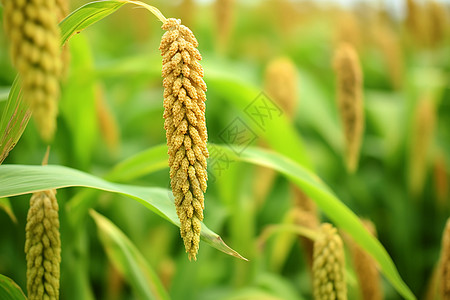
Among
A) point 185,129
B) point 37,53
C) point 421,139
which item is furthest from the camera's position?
point 421,139

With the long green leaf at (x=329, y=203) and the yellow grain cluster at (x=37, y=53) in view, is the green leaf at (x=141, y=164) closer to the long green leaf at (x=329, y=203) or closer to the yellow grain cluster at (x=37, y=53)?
the long green leaf at (x=329, y=203)

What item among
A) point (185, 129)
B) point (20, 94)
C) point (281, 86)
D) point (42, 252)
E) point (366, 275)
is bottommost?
point (366, 275)

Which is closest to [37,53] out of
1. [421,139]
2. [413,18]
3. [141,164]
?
[141,164]

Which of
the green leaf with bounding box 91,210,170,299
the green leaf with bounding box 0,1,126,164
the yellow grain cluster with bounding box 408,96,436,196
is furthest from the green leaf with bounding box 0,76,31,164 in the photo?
the yellow grain cluster with bounding box 408,96,436,196

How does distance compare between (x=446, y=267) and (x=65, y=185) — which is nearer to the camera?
(x=65, y=185)

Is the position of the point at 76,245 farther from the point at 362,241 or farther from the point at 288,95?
the point at 288,95

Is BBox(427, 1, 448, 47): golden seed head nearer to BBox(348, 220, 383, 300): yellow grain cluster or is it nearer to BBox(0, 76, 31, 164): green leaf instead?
BBox(348, 220, 383, 300): yellow grain cluster

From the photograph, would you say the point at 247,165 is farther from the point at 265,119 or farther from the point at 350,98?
the point at 350,98
